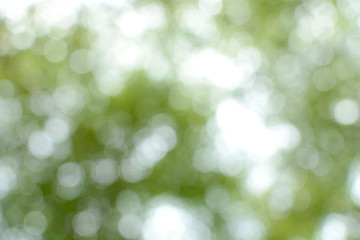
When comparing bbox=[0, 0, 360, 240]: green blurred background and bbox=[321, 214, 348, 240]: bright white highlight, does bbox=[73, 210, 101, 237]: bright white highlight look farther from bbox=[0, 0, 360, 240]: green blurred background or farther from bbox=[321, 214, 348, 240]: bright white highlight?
bbox=[321, 214, 348, 240]: bright white highlight

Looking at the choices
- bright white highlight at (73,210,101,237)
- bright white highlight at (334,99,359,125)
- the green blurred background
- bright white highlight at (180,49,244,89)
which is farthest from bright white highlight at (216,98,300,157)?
bright white highlight at (73,210,101,237)

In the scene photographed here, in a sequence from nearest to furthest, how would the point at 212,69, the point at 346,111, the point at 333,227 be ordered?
the point at 333,227, the point at 346,111, the point at 212,69

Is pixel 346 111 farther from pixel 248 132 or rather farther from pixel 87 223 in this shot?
pixel 87 223

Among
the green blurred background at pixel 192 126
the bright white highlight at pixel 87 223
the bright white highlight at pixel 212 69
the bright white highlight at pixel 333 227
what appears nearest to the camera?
the bright white highlight at pixel 333 227

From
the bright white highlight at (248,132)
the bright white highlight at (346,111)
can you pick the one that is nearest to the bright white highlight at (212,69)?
the bright white highlight at (248,132)

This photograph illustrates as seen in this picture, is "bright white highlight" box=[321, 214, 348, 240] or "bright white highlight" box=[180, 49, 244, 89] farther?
"bright white highlight" box=[180, 49, 244, 89]

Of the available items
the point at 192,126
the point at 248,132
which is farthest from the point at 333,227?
the point at 192,126

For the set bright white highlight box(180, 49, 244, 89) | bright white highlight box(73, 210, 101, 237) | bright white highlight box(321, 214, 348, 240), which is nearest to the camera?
bright white highlight box(321, 214, 348, 240)

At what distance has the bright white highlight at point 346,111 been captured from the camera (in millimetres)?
4551

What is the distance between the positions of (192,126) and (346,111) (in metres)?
1.37

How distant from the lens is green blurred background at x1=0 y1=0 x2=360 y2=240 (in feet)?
14.9

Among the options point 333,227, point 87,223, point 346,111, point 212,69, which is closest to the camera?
point 333,227

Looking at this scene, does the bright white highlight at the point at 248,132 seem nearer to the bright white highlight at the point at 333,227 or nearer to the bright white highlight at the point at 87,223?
the bright white highlight at the point at 333,227

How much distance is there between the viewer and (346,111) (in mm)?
4582
